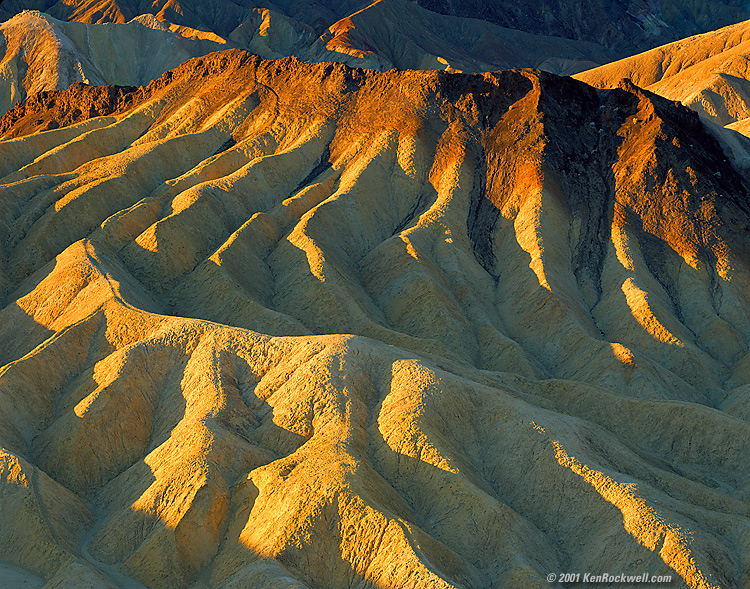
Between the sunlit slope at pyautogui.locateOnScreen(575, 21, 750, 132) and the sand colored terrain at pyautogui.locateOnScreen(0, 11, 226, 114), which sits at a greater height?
the sand colored terrain at pyautogui.locateOnScreen(0, 11, 226, 114)

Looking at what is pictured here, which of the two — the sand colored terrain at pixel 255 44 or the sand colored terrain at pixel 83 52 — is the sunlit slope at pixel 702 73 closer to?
the sand colored terrain at pixel 255 44

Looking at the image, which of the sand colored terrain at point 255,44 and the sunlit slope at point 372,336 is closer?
the sunlit slope at point 372,336

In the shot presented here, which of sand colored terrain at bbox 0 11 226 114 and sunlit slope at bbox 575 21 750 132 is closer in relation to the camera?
sunlit slope at bbox 575 21 750 132

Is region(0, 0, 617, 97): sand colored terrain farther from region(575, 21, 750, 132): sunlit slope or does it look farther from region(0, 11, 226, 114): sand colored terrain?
region(575, 21, 750, 132): sunlit slope

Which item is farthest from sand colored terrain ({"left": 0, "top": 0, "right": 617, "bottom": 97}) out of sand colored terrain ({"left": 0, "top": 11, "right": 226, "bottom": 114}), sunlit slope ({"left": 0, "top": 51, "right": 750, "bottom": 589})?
sunlit slope ({"left": 0, "top": 51, "right": 750, "bottom": 589})

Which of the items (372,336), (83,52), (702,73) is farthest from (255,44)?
(372,336)

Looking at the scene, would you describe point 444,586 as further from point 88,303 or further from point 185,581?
point 88,303

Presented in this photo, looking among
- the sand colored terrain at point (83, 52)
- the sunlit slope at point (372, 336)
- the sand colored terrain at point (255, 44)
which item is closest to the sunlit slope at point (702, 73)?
the sand colored terrain at point (255, 44)

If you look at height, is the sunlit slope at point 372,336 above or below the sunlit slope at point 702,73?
above

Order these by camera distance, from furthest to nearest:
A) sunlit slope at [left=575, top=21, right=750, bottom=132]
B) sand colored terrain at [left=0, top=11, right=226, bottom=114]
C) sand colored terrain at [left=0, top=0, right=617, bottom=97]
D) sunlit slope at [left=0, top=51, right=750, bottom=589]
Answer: sand colored terrain at [left=0, top=0, right=617, bottom=97] < sand colored terrain at [left=0, top=11, right=226, bottom=114] < sunlit slope at [left=575, top=21, right=750, bottom=132] < sunlit slope at [left=0, top=51, right=750, bottom=589]
